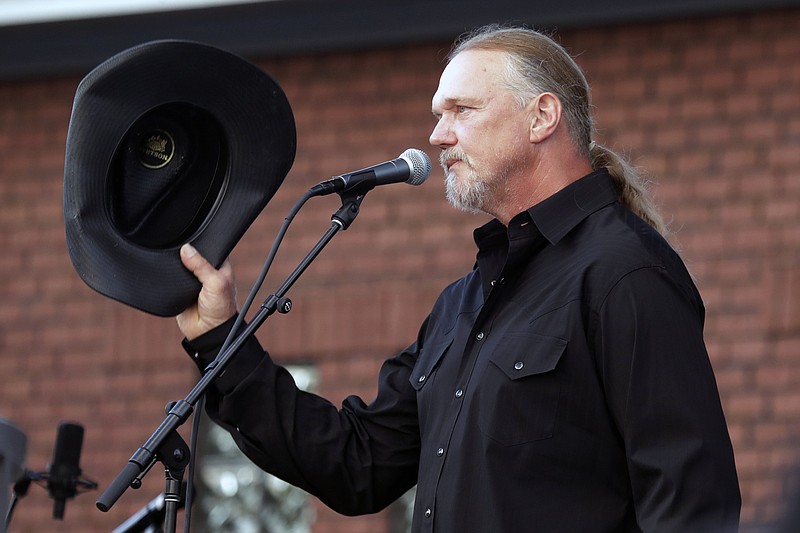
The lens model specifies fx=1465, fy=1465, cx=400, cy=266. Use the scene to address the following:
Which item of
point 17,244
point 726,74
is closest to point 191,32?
point 17,244

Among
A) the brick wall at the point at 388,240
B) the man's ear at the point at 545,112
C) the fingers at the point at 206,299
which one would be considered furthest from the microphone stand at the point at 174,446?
the brick wall at the point at 388,240

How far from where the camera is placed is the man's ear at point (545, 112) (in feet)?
10.3

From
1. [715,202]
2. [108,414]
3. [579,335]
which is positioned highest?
[715,202]

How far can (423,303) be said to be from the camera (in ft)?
19.9

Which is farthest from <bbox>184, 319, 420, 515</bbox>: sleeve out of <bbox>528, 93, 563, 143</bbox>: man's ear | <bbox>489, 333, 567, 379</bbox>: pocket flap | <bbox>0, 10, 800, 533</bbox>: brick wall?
<bbox>0, 10, 800, 533</bbox>: brick wall

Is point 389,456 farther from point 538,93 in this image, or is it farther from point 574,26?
point 574,26

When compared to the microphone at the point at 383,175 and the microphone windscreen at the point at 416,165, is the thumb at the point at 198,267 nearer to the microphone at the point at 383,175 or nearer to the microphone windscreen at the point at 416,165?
the microphone at the point at 383,175

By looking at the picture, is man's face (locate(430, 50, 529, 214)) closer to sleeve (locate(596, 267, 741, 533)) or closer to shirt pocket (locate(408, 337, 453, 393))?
shirt pocket (locate(408, 337, 453, 393))

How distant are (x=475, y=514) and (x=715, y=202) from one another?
11.1 ft

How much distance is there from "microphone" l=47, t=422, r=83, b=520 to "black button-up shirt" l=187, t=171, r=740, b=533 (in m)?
0.96

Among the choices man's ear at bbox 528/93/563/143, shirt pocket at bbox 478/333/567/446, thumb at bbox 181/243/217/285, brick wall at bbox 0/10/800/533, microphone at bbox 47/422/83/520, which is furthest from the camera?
brick wall at bbox 0/10/800/533

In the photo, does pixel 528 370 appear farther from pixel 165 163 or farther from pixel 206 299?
pixel 165 163

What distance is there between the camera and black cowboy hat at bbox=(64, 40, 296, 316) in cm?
300

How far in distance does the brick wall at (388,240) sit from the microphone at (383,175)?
2731 millimetres
